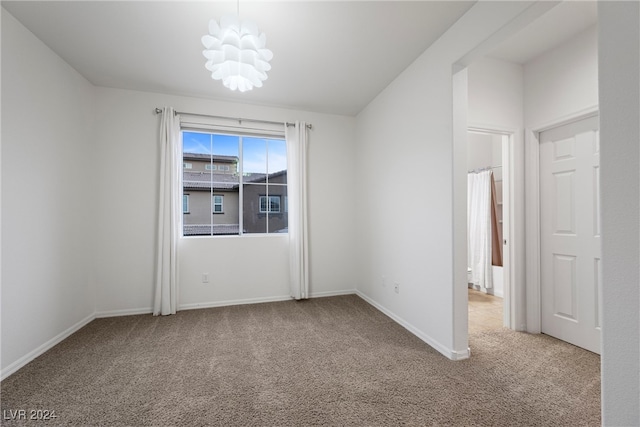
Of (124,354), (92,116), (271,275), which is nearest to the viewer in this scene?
(124,354)

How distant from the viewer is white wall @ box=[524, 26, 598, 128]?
90.6 inches

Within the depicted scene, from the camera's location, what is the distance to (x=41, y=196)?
238 cm

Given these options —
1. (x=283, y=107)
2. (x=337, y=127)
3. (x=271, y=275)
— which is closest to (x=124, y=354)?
(x=271, y=275)

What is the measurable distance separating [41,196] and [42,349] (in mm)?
1324

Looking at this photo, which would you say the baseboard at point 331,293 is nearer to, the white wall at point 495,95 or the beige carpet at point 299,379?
the beige carpet at point 299,379

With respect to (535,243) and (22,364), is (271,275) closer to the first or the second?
(22,364)

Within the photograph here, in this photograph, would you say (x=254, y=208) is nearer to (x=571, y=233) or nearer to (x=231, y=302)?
(x=231, y=302)

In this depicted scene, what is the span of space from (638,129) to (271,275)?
358 centimetres

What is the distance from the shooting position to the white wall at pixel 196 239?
3.23 m

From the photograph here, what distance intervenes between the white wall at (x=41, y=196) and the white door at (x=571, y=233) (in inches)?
181

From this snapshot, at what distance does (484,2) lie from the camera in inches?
74.7

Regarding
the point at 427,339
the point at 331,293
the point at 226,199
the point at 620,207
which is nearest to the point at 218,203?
the point at 226,199

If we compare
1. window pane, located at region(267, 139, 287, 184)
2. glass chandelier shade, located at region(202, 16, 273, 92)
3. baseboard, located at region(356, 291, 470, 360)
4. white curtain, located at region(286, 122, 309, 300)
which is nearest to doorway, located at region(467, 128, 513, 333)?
baseboard, located at region(356, 291, 470, 360)

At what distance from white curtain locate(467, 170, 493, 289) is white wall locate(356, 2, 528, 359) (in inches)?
70.0
